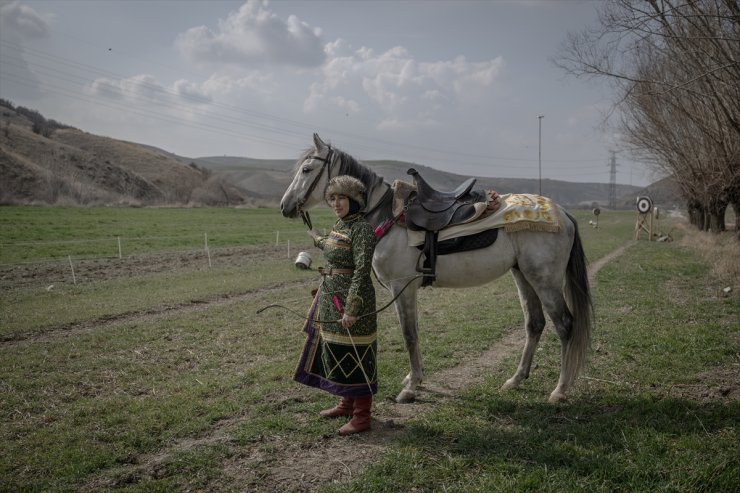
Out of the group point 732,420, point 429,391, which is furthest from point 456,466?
point 732,420

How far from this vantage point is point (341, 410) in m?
4.52

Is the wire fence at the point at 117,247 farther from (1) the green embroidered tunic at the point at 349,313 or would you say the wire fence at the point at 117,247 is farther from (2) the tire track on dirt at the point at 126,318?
(1) the green embroidered tunic at the point at 349,313

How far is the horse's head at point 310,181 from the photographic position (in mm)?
5043

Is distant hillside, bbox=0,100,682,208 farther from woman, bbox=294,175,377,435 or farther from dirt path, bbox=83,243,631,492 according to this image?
dirt path, bbox=83,243,631,492

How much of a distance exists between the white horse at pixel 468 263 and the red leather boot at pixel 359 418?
72cm

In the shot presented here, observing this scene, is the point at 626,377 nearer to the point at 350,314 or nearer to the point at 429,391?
the point at 429,391

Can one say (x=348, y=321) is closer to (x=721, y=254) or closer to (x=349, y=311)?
(x=349, y=311)

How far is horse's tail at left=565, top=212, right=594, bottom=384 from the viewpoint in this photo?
495 centimetres

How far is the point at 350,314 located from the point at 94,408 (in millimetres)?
3047

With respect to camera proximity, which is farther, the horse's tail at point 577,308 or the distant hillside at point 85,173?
the distant hillside at point 85,173

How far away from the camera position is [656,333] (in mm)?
6953

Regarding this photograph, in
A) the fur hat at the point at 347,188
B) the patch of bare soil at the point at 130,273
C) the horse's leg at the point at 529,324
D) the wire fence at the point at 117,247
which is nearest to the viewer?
the fur hat at the point at 347,188

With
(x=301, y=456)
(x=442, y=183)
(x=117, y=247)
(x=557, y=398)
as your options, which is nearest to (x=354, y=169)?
(x=301, y=456)

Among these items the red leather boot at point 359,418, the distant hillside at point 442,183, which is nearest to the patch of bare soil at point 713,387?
the red leather boot at point 359,418
